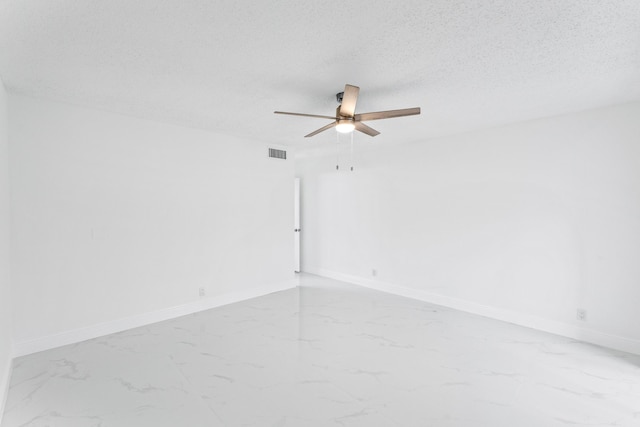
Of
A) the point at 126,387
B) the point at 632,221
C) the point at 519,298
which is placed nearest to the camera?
the point at 126,387

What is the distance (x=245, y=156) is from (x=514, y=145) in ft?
12.1

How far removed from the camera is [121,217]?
3.65m

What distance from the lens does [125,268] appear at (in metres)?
3.68

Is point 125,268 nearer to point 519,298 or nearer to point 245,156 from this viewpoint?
point 245,156

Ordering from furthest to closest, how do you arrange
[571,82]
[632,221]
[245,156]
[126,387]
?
[245,156]
[632,221]
[571,82]
[126,387]

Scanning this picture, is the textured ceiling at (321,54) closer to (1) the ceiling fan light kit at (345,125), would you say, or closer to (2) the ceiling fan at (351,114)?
(2) the ceiling fan at (351,114)

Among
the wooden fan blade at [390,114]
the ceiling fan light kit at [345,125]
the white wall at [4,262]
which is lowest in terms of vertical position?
the white wall at [4,262]

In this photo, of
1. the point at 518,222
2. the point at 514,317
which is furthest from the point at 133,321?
the point at 518,222

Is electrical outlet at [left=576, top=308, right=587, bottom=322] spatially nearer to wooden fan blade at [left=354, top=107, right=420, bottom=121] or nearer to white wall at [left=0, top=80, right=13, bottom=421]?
wooden fan blade at [left=354, top=107, right=420, bottom=121]

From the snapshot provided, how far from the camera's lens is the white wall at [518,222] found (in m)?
3.24

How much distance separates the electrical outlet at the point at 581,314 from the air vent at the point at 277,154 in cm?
444

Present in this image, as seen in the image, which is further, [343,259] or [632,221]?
[343,259]

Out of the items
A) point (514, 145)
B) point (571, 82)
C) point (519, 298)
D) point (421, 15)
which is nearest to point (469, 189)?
point (514, 145)

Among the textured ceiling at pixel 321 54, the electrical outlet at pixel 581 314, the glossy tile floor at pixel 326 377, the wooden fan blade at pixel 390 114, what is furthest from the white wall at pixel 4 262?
the electrical outlet at pixel 581 314
